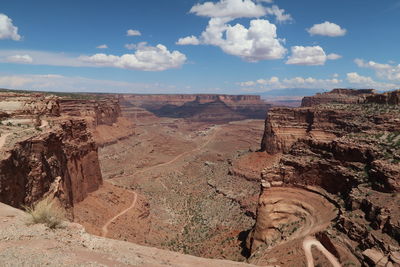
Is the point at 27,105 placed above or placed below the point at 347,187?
above

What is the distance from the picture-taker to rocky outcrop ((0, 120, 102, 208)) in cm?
2089

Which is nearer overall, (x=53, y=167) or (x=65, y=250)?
(x=65, y=250)

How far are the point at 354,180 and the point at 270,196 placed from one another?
750 cm

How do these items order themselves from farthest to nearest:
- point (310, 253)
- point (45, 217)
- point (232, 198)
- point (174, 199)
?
point (174, 199), point (232, 198), point (310, 253), point (45, 217)

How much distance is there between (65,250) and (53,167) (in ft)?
58.2

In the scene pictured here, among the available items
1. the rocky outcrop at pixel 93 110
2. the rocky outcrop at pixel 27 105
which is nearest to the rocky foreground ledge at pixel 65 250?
the rocky outcrop at pixel 27 105

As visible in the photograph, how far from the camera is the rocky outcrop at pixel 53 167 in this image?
20.9m

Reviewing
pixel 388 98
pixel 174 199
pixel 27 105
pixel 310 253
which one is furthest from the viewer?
pixel 174 199

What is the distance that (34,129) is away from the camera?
28844 millimetres

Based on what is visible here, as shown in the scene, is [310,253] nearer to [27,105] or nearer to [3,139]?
[3,139]

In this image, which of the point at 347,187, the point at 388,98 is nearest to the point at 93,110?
the point at 388,98

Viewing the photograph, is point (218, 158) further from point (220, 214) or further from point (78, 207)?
point (78, 207)

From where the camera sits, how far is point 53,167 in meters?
28.1

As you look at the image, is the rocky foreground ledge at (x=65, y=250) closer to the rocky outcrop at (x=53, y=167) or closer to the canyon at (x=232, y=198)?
the canyon at (x=232, y=198)
